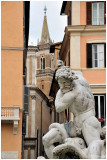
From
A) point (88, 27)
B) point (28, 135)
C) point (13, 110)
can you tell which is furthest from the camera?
point (28, 135)

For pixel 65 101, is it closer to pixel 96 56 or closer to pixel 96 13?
pixel 96 56

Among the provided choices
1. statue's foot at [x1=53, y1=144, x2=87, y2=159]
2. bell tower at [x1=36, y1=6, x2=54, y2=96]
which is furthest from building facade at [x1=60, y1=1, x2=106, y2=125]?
bell tower at [x1=36, y1=6, x2=54, y2=96]

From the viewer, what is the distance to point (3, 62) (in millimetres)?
30016

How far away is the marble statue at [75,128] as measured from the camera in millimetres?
7809

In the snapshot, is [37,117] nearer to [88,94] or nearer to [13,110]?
[13,110]

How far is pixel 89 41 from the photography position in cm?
3152

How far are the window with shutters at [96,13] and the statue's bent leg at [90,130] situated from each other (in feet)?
77.8

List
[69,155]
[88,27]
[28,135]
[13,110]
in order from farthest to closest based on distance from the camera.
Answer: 1. [28,135]
2. [88,27]
3. [13,110]
4. [69,155]

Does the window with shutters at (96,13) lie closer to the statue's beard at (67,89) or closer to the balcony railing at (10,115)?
the balcony railing at (10,115)

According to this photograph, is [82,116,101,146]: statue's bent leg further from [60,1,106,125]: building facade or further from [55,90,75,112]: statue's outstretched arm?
[60,1,106,125]: building facade

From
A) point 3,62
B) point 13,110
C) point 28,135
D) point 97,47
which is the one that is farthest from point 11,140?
point 28,135

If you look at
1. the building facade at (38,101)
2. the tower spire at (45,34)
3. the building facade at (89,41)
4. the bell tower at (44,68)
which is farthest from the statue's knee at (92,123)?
the tower spire at (45,34)

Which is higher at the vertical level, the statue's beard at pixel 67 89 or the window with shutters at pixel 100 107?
the statue's beard at pixel 67 89

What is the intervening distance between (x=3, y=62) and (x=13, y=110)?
2.78 meters
